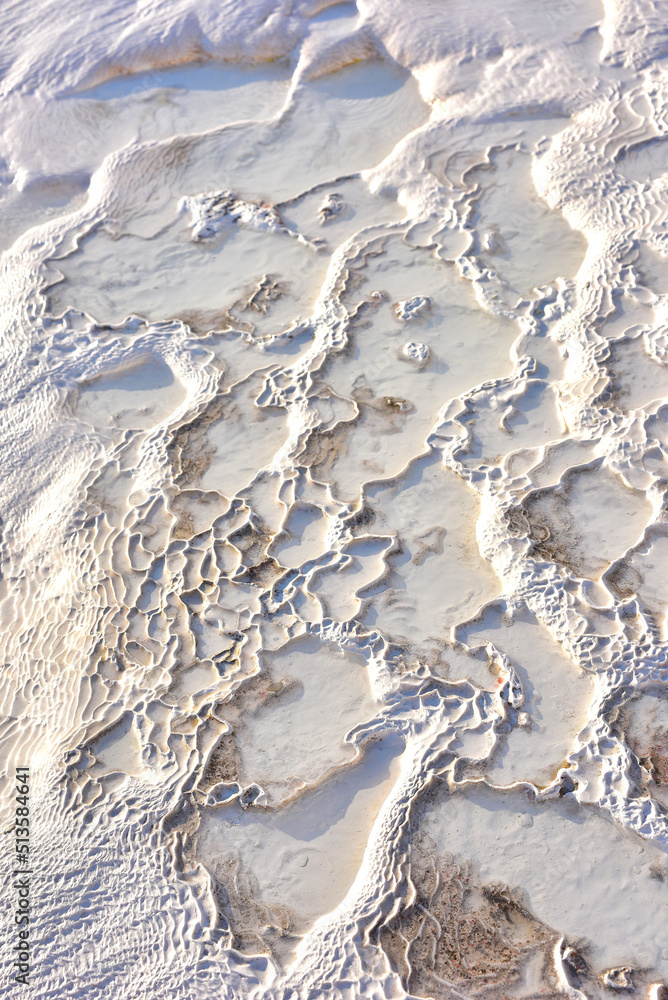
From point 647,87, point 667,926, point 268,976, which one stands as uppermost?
point 647,87

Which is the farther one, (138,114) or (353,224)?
(138,114)

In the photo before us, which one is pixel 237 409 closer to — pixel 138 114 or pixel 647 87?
pixel 138 114

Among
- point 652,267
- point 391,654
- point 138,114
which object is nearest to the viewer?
point 391,654

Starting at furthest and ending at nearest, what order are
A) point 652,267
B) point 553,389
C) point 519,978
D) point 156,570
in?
point 652,267
point 553,389
point 156,570
point 519,978

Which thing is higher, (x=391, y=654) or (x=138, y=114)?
(x=138, y=114)

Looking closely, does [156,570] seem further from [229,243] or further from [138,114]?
[138,114]

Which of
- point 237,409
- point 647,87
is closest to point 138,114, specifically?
point 237,409
